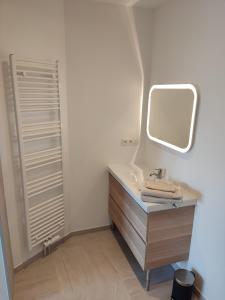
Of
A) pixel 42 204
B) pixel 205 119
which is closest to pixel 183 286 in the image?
pixel 205 119

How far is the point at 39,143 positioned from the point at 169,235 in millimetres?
1384

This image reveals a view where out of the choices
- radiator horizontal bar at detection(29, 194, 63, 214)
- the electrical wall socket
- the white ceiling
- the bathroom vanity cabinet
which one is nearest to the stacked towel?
the bathroom vanity cabinet

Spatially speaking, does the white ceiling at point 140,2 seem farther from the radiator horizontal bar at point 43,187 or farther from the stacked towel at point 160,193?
the radiator horizontal bar at point 43,187

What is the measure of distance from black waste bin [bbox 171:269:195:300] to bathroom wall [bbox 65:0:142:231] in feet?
3.86

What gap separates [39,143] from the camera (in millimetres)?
2129

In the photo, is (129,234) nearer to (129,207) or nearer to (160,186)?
(129,207)

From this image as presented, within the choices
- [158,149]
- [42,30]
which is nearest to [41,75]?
[42,30]

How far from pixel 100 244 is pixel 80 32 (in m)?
2.22

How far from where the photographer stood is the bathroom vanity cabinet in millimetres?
1820

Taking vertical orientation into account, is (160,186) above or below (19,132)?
below

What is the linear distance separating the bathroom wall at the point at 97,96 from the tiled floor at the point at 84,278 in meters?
0.38

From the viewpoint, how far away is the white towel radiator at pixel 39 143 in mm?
1905

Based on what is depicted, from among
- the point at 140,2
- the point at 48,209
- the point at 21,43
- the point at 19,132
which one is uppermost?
the point at 140,2

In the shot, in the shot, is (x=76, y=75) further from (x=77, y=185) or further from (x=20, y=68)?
(x=77, y=185)
